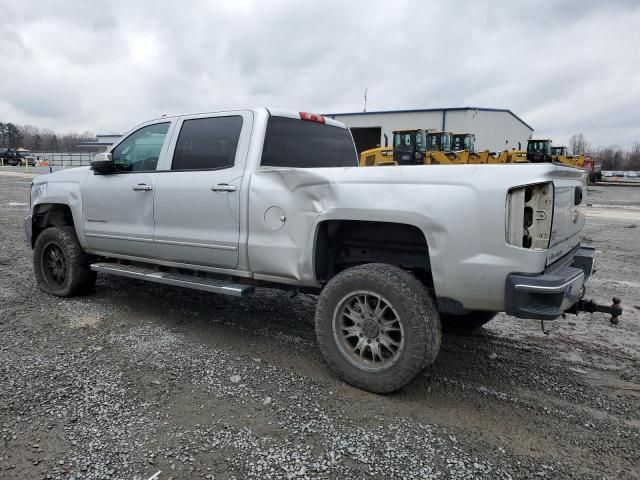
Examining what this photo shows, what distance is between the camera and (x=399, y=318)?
10.3 feet

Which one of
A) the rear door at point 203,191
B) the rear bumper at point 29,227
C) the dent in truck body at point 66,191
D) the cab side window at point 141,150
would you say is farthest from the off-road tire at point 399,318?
the rear bumper at point 29,227

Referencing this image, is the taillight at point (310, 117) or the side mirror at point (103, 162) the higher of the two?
the taillight at point (310, 117)

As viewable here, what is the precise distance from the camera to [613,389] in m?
3.45

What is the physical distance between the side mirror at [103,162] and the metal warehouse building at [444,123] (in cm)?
3165

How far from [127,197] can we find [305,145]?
1869 mm

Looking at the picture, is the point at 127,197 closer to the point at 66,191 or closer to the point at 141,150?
the point at 141,150

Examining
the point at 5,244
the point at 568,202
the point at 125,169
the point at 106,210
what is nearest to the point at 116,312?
the point at 106,210

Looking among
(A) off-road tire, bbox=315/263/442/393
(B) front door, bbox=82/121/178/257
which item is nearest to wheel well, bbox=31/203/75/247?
(B) front door, bbox=82/121/178/257

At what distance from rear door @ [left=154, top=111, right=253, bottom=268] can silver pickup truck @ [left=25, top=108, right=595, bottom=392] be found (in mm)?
13

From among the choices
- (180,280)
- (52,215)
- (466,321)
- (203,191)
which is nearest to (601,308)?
(466,321)

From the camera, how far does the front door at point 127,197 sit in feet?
15.2

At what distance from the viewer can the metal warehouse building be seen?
1345 inches

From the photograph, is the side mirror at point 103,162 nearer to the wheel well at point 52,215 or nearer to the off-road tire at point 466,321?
the wheel well at point 52,215

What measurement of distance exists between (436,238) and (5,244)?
8.29 m
